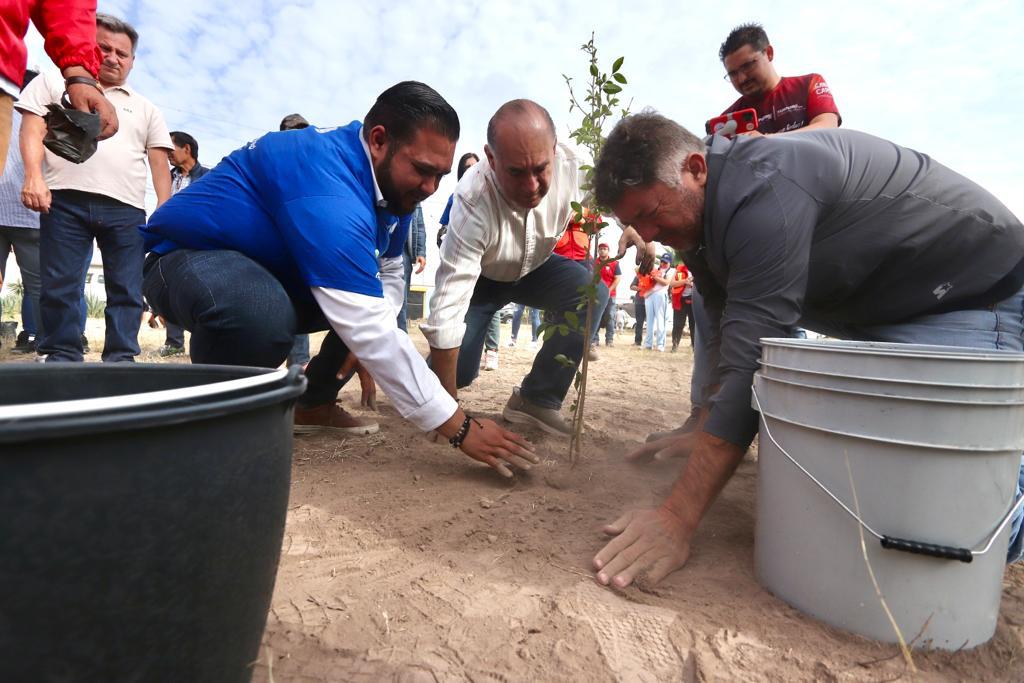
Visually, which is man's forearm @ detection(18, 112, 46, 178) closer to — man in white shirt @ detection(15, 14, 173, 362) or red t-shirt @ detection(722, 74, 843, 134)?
man in white shirt @ detection(15, 14, 173, 362)

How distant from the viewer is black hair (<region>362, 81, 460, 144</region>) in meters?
1.95

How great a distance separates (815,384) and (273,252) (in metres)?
1.87

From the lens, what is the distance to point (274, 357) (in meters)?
2.17

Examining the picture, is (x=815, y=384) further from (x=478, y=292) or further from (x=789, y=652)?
(x=478, y=292)

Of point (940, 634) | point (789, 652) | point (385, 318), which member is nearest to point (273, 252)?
point (385, 318)

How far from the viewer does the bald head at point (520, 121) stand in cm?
232

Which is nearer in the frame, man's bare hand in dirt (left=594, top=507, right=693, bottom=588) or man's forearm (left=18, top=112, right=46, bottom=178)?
man's bare hand in dirt (left=594, top=507, right=693, bottom=588)

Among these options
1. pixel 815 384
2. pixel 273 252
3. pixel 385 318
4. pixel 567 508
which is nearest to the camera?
pixel 815 384

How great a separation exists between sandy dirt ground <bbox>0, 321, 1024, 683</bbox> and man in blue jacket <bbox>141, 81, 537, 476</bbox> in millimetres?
285

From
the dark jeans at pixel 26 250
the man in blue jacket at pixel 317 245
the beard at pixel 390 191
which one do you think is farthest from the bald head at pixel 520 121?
the dark jeans at pixel 26 250

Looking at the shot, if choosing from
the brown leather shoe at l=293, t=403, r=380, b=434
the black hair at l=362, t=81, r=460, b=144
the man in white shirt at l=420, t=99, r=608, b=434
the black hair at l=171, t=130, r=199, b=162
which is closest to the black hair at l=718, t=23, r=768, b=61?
the man in white shirt at l=420, t=99, r=608, b=434

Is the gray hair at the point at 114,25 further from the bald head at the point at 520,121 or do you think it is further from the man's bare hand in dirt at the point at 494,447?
the man's bare hand in dirt at the point at 494,447

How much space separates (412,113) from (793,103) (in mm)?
2254

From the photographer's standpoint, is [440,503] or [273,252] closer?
[440,503]
